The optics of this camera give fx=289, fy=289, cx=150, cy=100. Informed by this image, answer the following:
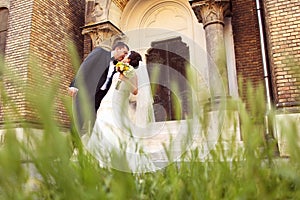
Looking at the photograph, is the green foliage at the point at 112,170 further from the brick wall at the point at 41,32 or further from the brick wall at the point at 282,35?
the brick wall at the point at 41,32

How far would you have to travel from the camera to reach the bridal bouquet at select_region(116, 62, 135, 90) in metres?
2.99

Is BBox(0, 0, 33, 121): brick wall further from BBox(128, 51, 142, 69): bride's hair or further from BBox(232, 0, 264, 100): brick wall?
BBox(232, 0, 264, 100): brick wall

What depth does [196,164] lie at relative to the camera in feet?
2.54

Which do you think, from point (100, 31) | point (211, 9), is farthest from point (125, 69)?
point (100, 31)

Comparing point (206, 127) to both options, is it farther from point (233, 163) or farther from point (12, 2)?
point (12, 2)

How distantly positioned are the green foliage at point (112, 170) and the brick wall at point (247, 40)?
6.48 metres

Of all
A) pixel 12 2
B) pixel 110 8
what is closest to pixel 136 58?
pixel 110 8

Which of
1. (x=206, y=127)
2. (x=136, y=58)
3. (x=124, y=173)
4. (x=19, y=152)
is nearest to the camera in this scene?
(x=19, y=152)

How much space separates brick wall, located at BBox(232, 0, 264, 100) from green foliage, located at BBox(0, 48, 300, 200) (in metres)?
6.48

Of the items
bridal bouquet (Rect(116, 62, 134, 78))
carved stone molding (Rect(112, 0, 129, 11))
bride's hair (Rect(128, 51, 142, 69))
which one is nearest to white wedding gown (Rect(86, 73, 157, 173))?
bridal bouquet (Rect(116, 62, 134, 78))

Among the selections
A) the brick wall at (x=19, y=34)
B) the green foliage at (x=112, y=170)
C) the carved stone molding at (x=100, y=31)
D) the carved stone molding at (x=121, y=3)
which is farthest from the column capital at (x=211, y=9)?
the green foliage at (x=112, y=170)

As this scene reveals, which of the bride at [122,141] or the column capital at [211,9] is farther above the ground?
the column capital at [211,9]

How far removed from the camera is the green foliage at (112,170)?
385 millimetres

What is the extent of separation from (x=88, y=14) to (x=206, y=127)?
818 cm
